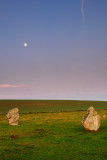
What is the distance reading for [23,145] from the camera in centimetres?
2969

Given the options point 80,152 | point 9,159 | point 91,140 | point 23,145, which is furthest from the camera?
point 91,140

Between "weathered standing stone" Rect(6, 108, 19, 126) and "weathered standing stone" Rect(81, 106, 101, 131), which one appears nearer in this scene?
"weathered standing stone" Rect(81, 106, 101, 131)

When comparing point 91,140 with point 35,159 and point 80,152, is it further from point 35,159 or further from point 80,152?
point 35,159

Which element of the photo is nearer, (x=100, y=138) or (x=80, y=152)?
(x=80, y=152)

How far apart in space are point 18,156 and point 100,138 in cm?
1517

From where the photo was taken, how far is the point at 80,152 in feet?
84.6

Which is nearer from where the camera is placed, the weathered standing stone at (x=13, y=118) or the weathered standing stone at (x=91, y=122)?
the weathered standing stone at (x=91, y=122)

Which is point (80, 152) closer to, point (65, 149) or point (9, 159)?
point (65, 149)

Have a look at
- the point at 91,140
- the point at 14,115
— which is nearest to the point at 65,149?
the point at 91,140

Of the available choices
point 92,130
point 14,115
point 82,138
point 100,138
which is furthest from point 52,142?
point 14,115

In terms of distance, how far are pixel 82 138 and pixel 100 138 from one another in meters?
2.80

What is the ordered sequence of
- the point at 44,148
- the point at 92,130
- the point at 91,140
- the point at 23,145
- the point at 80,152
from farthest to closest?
the point at 92,130 → the point at 91,140 → the point at 23,145 → the point at 44,148 → the point at 80,152

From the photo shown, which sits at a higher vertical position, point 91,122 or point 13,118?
point 91,122

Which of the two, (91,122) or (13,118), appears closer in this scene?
(91,122)
